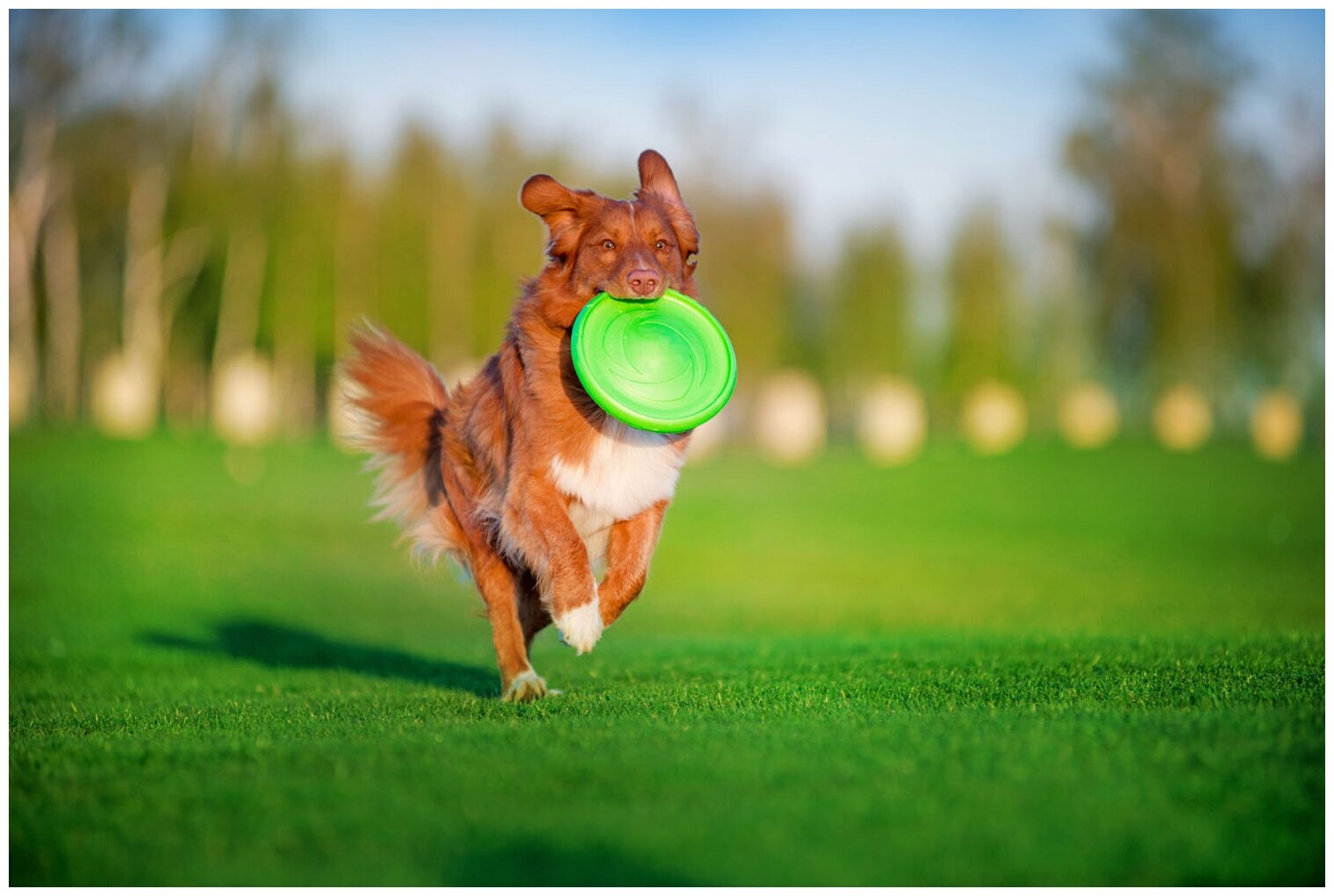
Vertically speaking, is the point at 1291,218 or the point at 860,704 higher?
the point at 1291,218

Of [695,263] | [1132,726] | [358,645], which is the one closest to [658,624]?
[358,645]

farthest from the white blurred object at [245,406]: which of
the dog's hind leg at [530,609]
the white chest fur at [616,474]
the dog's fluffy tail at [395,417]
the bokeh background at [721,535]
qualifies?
the white chest fur at [616,474]

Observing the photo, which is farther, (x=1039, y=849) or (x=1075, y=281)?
(x=1075, y=281)

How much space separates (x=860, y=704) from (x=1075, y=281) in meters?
34.1

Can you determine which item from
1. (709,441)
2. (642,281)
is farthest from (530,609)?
(709,441)

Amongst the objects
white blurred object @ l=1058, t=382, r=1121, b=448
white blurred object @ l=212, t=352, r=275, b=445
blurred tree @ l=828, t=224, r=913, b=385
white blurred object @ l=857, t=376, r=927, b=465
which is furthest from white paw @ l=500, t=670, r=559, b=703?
blurred tree @ l=828, t=224, r=913, b=385

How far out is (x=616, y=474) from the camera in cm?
707

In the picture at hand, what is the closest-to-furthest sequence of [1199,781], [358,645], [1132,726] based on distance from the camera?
1. [1199,781]
2. [1132,726]
3. [358,645]

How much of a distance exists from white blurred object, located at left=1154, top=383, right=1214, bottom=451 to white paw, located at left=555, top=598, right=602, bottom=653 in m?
29.8

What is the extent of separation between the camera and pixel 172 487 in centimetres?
2638

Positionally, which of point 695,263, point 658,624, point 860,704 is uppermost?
point 695,263

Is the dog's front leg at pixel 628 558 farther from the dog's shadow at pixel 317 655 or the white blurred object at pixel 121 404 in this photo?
the white blurred object at pixel 121 404

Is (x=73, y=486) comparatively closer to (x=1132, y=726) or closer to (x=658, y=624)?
(x=658, y=624)

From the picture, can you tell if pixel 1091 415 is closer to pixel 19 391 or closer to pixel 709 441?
pixel 709 441
